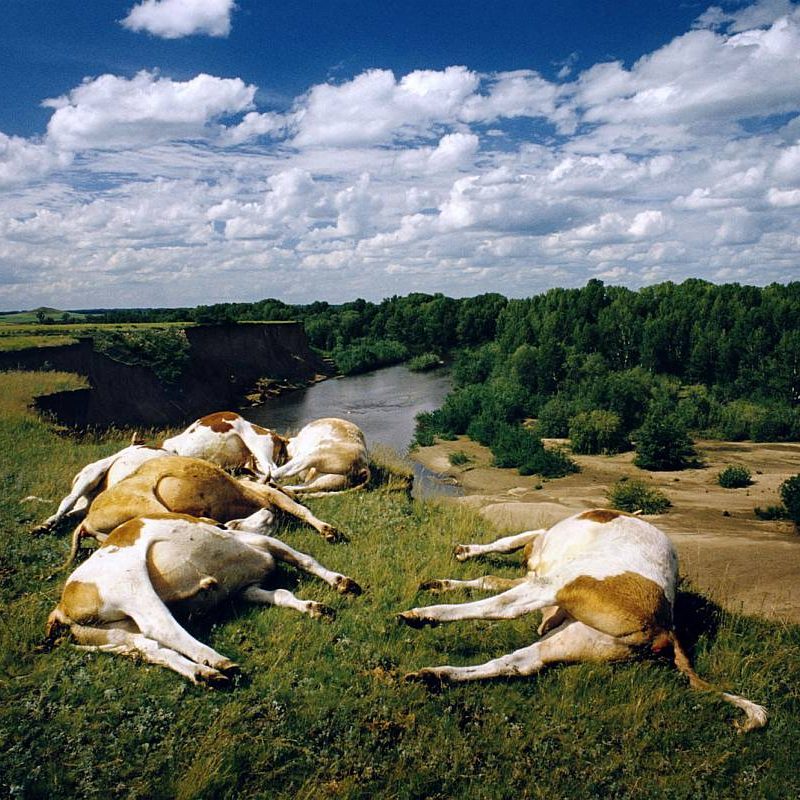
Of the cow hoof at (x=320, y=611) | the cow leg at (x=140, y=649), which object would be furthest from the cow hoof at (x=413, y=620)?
the cow leg at (x=140, y=649)

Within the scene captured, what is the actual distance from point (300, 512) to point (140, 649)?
7.79 feet

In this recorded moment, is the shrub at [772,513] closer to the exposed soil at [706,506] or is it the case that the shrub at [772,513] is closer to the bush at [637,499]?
the exposed soil at [706,506]

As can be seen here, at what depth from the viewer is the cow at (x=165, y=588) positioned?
3.75 m

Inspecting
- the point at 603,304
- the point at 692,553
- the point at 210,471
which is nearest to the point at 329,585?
the point at 210,471

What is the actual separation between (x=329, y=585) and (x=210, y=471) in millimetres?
1710

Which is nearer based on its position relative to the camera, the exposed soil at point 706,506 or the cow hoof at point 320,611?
the cow hoof at point 320,611

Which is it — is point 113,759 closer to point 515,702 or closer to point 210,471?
point 515,702

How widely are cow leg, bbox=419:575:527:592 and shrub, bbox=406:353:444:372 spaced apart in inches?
3244

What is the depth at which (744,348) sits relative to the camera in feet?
207

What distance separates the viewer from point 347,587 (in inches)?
186

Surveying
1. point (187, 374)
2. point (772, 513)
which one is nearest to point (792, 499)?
point (772, 513)

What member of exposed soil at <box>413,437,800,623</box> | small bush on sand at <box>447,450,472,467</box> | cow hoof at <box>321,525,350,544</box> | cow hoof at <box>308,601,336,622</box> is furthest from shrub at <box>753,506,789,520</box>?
cow hoof at <box>308,601,336,622</box>

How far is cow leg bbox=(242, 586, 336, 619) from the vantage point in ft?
14.2

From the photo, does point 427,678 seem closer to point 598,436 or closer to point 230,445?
point 230,445
